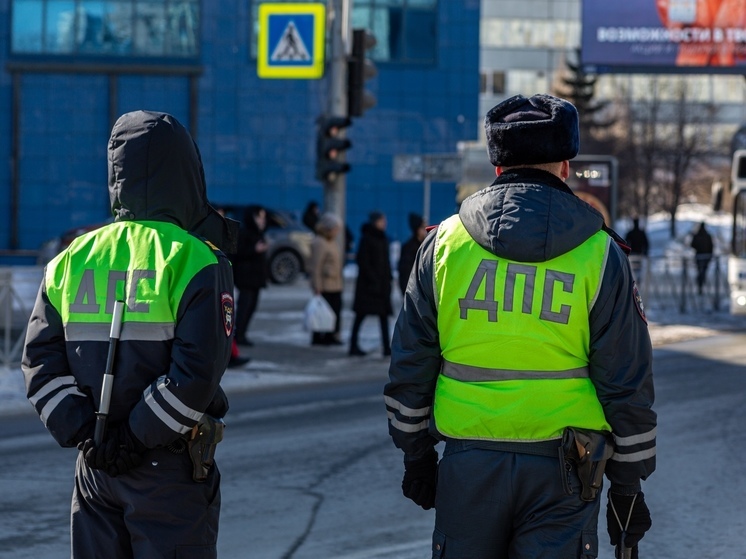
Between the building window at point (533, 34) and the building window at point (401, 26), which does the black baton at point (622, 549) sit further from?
the building window at point (533, 34)

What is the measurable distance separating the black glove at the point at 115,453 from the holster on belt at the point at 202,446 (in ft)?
0.46

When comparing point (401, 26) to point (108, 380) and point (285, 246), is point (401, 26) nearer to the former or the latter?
point (285, 246)

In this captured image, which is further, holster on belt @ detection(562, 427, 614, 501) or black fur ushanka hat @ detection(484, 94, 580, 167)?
black fur ushanka hat @ detection(484, 94, 580, 167)

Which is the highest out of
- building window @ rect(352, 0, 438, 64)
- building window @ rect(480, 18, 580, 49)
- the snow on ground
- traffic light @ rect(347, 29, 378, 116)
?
building window @ rect(480, 18, 580, 49)

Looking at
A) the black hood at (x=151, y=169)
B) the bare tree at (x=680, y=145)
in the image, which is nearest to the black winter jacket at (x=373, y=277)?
the black hood at (x=151, y=169)

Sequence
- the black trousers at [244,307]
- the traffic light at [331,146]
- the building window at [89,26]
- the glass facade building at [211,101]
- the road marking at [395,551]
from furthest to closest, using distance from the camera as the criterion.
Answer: the glass facade building at [211,101] → the building window at [89,26] → the traffic light at [331,146] → the black trousers at [244,307] → the road marking at [395,551]

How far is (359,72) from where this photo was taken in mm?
15859

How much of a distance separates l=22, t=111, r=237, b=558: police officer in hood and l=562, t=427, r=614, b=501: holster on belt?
3.11ft

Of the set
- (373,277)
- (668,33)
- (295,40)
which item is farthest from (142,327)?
(668,33)

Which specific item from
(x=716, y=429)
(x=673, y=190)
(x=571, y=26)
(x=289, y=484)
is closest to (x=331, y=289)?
(x=716, y=429)

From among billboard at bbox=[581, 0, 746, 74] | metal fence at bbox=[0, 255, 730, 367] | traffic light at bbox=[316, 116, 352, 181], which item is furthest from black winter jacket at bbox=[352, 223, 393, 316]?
billboard at bbox=[581, 0, 746, 74]

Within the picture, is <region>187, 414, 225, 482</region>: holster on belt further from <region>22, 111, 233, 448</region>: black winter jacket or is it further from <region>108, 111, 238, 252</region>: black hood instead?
<region>108, 111, 238, 252</region>: black hood

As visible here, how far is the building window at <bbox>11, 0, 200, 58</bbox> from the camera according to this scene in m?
36.4

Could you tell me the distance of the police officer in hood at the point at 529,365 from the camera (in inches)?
129
